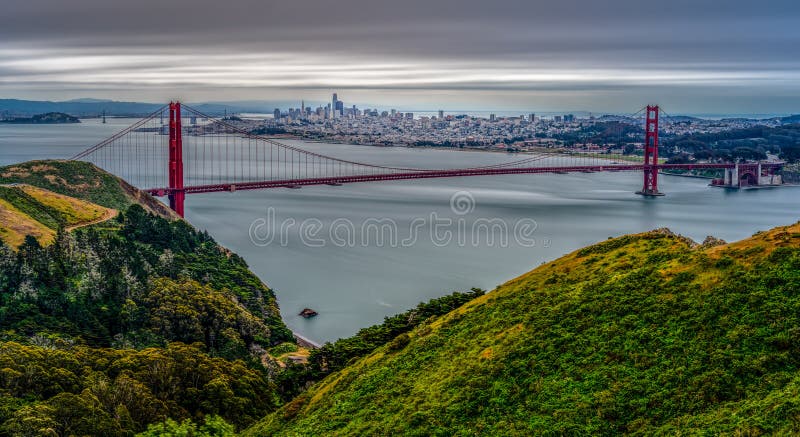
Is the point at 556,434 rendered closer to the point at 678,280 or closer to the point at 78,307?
the point at 678,280

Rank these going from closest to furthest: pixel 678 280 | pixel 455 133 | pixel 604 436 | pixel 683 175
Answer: pixel 604 436 < pixel 678 280 < pixel 683 175 < pixel 455 133

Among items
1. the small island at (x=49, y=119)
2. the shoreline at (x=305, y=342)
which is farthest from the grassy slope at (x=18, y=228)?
the small island at (x=49, y=119)

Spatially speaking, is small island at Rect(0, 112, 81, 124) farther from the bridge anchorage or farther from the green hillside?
the green hillside

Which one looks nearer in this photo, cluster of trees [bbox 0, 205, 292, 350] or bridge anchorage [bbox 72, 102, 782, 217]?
cluster of trees [bbox 0, 205, 292, 350]

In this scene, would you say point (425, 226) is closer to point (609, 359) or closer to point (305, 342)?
point (305, 342)

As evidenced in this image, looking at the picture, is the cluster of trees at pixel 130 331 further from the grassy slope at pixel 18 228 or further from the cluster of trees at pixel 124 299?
the grassy slope at pixel 18 228

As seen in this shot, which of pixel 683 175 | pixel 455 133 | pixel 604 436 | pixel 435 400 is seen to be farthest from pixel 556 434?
pixel 455 133

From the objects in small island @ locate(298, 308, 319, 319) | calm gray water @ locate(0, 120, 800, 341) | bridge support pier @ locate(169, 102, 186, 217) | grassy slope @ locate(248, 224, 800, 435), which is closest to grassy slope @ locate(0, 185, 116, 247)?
bridge support pier @ locate(169, 102, 186, 217)
